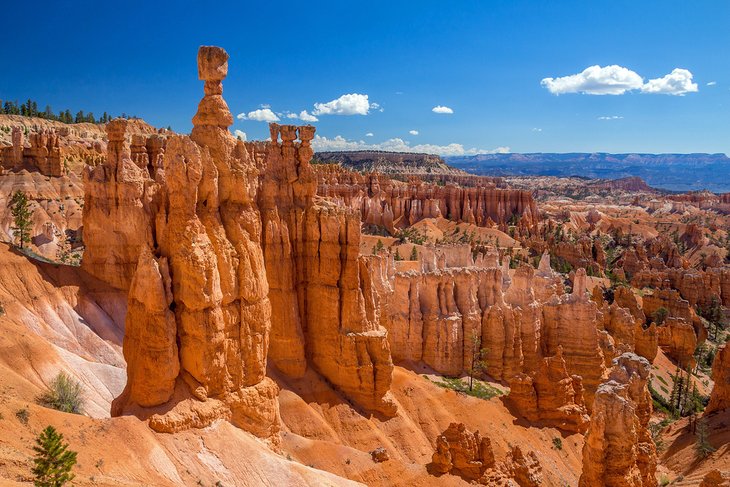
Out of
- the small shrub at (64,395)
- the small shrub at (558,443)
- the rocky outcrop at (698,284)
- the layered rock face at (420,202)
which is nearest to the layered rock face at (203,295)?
the small shrub at (64,395)

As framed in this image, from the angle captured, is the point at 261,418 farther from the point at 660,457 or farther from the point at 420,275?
the point at 660,457

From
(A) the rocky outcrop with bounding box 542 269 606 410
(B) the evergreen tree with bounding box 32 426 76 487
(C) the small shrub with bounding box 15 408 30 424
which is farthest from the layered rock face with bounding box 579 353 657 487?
(C) the small shrub with bounding box 15 408 30 424

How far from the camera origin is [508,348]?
3647cm

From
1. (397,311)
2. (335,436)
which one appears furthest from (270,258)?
(397,311)

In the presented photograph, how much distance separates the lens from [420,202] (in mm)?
116188

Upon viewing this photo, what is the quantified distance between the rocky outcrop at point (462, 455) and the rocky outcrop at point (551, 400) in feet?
28.0

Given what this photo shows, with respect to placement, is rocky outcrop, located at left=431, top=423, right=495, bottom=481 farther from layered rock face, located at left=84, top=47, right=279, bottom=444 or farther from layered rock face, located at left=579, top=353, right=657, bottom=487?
layered rock face, located at left=84, top=47, right=279, bottom=444

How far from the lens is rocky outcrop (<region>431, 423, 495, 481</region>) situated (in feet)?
72.2

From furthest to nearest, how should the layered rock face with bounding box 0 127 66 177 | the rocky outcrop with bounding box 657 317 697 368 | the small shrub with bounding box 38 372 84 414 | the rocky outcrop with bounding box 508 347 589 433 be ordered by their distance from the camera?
the layered rock face with bounding box 0 127 66 177
the rocky outcrop with bounding box 657 317 697 368
the rocky outcrop with bounding box 508 347 589 433
the small shrub with bounding box 38 372 84 414

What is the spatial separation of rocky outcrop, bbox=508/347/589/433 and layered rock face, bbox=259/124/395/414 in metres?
9.06

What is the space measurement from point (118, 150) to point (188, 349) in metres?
20.1

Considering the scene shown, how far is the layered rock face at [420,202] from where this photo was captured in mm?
105625

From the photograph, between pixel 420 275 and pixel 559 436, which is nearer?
pixel 559 436

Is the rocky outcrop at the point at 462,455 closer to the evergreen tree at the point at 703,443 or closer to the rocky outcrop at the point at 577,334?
the evergreen tree at the point at 703,443
